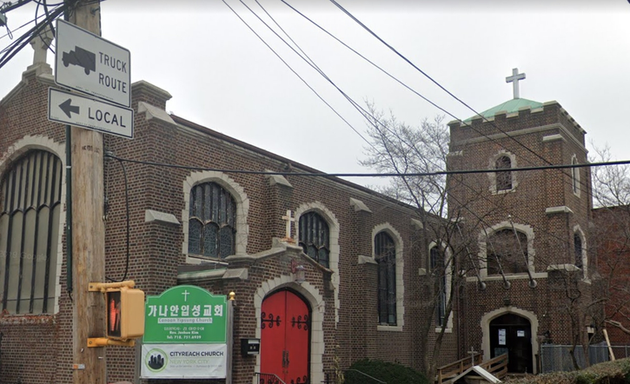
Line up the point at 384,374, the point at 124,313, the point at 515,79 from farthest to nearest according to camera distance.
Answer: the point at 515,79
the point at 384,374
the point at 124,313

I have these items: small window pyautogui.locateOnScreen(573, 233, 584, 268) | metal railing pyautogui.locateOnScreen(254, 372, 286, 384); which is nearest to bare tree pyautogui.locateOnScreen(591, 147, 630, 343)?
small window pyautogui.locateOnScreen(573, 233, 584, 268)

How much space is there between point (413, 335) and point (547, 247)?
7.09 meters

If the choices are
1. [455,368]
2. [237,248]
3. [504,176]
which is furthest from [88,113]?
[455,368]

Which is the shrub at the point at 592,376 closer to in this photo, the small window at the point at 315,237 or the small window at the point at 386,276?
the small window at the point at 386,276

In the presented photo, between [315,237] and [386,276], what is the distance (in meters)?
5.04

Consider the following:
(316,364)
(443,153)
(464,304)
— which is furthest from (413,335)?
(316,364)

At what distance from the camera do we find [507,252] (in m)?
28.5

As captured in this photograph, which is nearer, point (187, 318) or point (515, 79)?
point (187, 318)

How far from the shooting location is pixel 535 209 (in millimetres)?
31422

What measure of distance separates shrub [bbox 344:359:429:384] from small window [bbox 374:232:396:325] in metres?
4.60

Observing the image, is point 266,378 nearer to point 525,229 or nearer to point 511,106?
point 525,229

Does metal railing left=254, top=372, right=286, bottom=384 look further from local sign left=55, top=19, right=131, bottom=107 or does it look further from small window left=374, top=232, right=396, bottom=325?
local sign left=55, top=19, right=131, bottom=107

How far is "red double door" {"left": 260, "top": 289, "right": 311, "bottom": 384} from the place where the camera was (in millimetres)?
17984

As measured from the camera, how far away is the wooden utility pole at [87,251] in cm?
778
